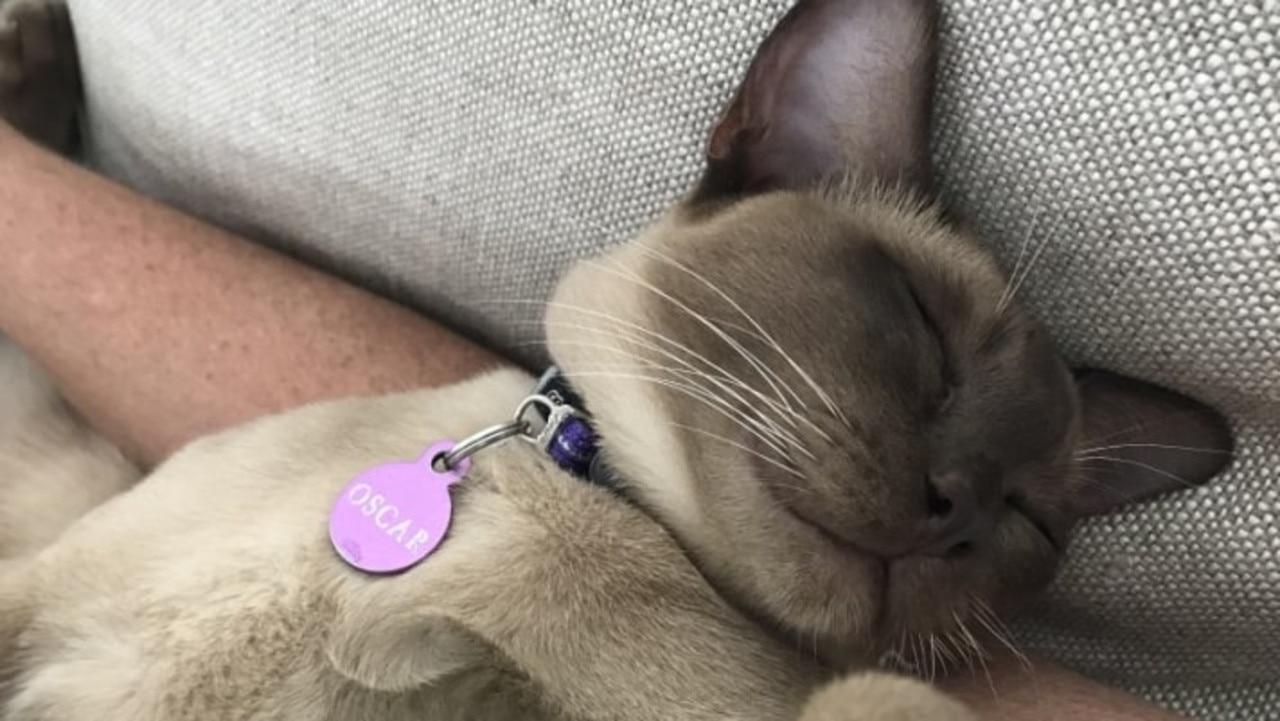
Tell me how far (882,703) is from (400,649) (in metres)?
0.34

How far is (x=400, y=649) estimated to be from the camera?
0.89 metres

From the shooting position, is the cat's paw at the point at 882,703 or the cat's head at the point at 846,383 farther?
the cat's head at the point at 846,383

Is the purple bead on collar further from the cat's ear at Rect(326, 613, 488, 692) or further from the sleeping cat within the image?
the cat's ear at Rect(326, 613, 488, 692)

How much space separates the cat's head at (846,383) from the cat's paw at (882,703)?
85 millimetres

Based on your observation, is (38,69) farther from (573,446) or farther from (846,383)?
(846,383)

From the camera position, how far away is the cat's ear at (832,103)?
3.28 ft

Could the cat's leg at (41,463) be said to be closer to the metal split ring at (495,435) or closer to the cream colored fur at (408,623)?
the cream colored fur at (408,623)

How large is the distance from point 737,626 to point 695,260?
29cm

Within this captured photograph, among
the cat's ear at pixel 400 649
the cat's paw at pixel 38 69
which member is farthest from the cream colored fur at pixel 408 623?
the cat's paw at pixel 38 69

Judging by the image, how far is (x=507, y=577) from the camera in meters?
0.92

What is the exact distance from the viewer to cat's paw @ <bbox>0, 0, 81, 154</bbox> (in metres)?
1.54

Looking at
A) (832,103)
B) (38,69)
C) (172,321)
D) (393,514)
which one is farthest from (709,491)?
(38,69)

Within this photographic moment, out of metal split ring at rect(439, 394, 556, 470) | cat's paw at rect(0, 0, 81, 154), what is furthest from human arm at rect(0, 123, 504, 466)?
metal split ring at rect(439, 394, 556, 470)

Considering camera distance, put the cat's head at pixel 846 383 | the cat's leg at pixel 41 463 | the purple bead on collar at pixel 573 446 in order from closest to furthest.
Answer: the cat's head at pixel 846 383, the purple bead on collar at pixel 573 446, the cat's leg at pixel 41 463
